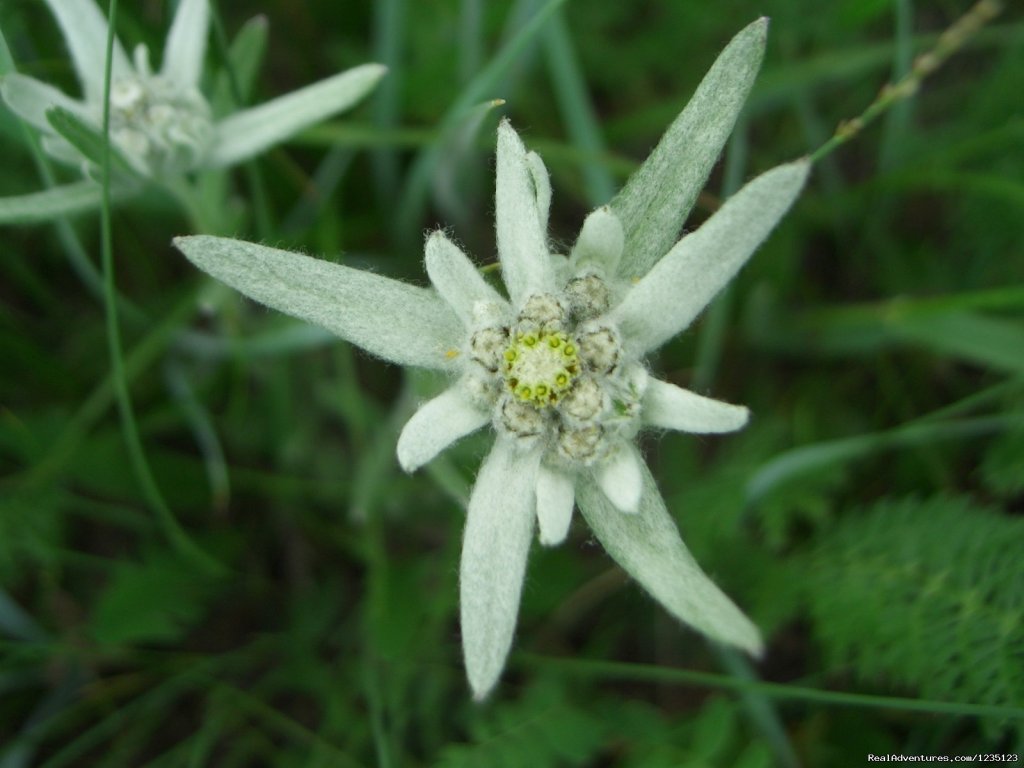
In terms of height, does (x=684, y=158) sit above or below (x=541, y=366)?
above

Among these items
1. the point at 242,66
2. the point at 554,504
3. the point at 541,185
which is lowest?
the point at 554,504

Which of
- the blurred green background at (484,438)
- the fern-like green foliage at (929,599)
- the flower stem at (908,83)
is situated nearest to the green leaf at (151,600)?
the blurred green background at (484,438)

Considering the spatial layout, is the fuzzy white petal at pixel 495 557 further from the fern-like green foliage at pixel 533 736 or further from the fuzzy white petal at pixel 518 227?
the fern-like green foliage at pixel 533 736

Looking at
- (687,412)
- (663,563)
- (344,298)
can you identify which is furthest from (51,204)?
(663,563)

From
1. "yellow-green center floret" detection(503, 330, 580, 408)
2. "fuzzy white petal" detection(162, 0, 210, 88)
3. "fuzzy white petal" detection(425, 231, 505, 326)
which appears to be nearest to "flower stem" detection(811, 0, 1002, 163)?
"yellow-green center floret" detection(503, 330, 580, 408)

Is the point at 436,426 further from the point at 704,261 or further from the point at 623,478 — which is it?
the point at 704,261

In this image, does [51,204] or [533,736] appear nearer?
[51,204]

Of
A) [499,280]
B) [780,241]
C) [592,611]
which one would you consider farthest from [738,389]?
[499,280]
